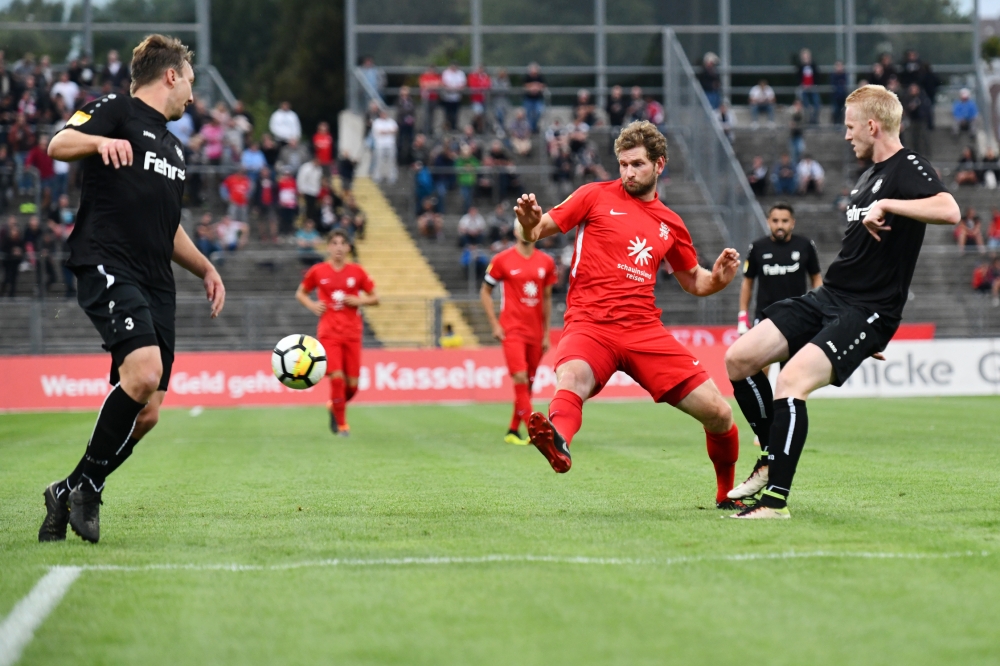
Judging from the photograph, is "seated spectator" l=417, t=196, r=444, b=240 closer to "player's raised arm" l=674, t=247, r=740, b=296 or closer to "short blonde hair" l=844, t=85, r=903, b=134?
"player's raised arm" l=674, t=247, r=740, b=296

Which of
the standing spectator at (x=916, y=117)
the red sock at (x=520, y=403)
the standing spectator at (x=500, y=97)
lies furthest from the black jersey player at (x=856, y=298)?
the standing spectator at (x=916, y=117)

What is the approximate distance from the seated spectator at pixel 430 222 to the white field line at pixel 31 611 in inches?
1068

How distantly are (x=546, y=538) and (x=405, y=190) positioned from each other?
94.9ft

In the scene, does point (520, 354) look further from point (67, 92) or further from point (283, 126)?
point (67, 92)

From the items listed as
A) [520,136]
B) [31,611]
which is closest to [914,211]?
[31,611]

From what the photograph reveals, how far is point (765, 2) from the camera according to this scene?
40.3 meters

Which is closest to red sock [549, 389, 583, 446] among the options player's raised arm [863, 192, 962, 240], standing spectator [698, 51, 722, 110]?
player's raised arm [863, 192, 962, 240]

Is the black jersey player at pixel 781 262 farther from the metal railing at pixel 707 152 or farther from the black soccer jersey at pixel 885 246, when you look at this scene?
the metal railing at pixel 707 152

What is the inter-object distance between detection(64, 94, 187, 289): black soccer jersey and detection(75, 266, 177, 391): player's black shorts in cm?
7

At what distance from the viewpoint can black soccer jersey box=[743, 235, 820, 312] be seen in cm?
1304

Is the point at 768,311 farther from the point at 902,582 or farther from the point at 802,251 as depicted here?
the point at 802,251

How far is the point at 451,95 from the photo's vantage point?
3541 cm

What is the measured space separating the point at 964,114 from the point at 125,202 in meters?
35.2

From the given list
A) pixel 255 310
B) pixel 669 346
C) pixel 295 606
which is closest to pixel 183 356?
pixel 255 310
